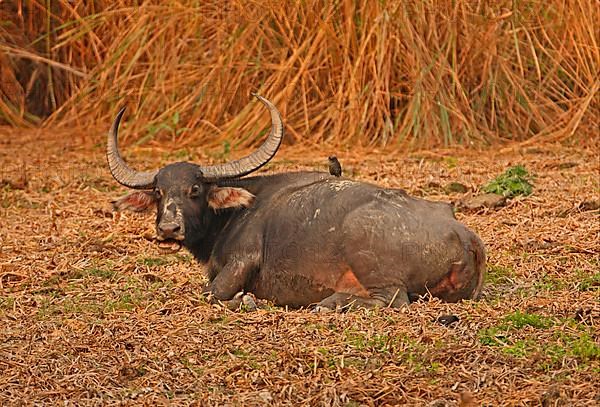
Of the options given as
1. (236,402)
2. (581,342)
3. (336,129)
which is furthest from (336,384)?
(336,129)

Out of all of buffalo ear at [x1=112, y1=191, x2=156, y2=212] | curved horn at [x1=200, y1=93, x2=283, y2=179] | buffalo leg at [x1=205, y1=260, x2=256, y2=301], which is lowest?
buffalo leg at [x1=205, y1=260, x2=256, y2=301]

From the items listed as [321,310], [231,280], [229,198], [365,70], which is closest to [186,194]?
[229,198]

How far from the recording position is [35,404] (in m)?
4.38

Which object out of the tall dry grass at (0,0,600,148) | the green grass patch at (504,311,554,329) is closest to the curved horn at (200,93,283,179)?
the green grass patch at (504,311,554,329)

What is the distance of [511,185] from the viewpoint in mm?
8695

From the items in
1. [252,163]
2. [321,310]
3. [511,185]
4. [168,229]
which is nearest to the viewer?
[321,310]

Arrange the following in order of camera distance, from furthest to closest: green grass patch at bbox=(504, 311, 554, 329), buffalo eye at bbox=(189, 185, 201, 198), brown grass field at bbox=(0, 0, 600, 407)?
buffalo eye at bbox=(189, 185, 201, 198), green grass patch at bbox=(504, 311, 554, 329), brown grass field at bbox=(0, 0, 600, 407)

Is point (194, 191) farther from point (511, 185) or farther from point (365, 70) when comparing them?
point (365, 70)

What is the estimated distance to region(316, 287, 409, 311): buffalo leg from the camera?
556 cm

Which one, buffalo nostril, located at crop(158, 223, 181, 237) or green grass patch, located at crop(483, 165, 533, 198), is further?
green grass patch, located at crop(483, 165, 533, 198)

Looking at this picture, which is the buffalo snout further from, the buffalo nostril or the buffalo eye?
the buffalo eye

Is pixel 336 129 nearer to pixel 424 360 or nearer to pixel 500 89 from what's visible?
pixel 500 89

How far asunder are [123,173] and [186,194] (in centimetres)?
57

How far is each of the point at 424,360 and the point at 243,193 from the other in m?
1.92
